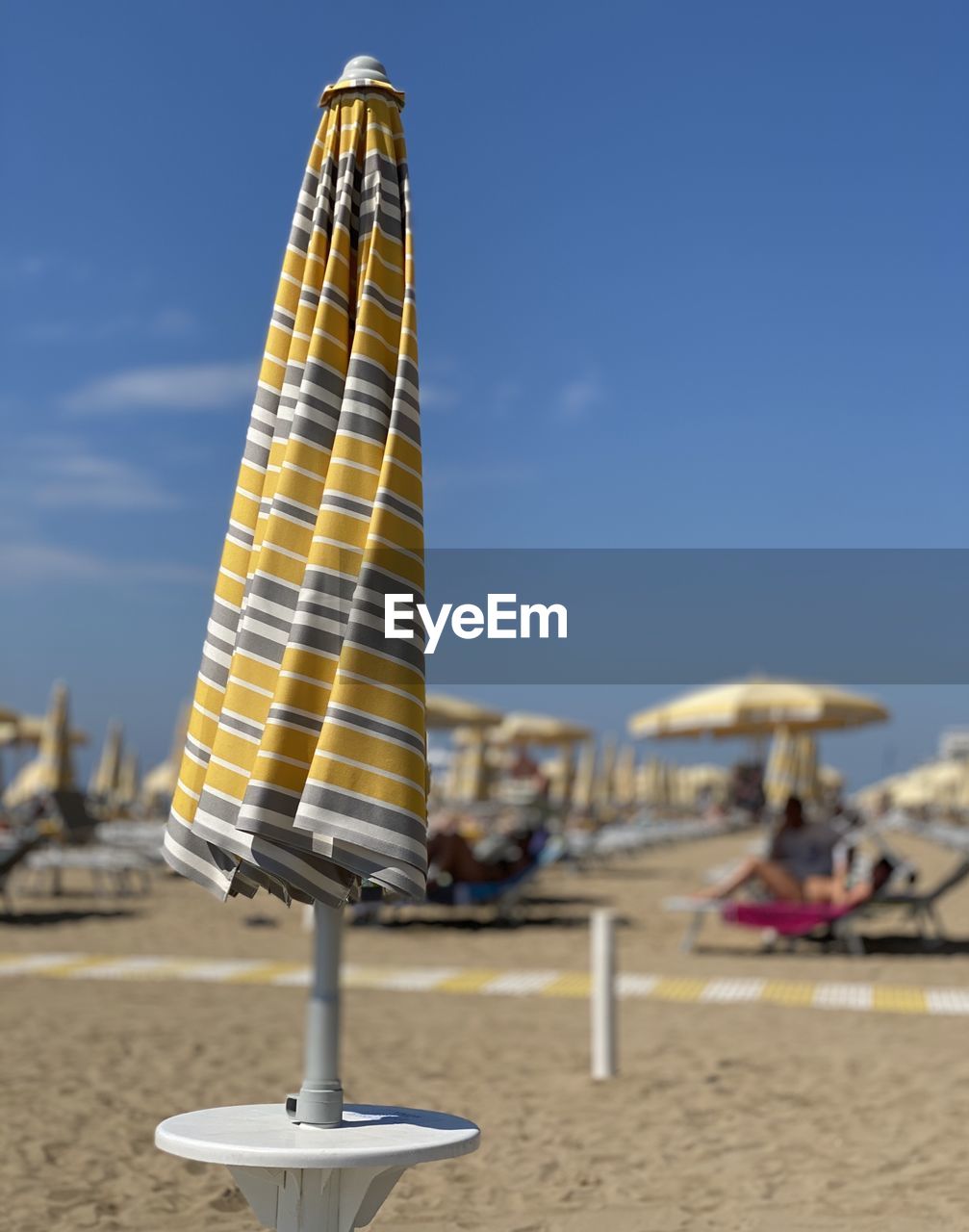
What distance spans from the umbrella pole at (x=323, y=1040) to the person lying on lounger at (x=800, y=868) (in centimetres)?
818

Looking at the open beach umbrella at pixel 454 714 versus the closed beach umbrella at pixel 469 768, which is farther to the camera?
the closed beach umbrella at pixel 469 768

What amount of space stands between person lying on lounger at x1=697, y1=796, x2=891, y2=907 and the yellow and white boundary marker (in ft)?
5.74

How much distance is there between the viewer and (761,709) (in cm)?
1341

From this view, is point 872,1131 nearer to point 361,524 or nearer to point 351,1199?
point 351,1199

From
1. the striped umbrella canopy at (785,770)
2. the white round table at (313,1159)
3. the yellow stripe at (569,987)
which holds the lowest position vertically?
the yellow stripe at (569,987)

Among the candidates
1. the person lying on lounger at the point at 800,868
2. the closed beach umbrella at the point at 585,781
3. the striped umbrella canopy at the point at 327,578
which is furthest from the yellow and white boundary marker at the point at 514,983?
the closed beach umbrella at the point at 585,781

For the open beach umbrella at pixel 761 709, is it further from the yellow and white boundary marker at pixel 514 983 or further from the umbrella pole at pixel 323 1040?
the umbrella pole at pixel 323 1040

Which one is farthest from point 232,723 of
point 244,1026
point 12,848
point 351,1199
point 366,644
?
point 12,848

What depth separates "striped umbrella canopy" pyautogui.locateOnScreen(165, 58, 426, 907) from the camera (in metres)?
2.56

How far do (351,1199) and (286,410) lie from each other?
60.8 inches

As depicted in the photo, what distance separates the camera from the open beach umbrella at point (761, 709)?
13.3 meters

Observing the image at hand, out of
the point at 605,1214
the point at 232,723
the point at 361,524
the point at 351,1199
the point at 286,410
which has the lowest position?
the point at 605,1214

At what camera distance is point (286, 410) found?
2.92m

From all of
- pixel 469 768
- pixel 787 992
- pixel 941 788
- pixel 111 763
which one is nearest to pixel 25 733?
pixel 111 763
